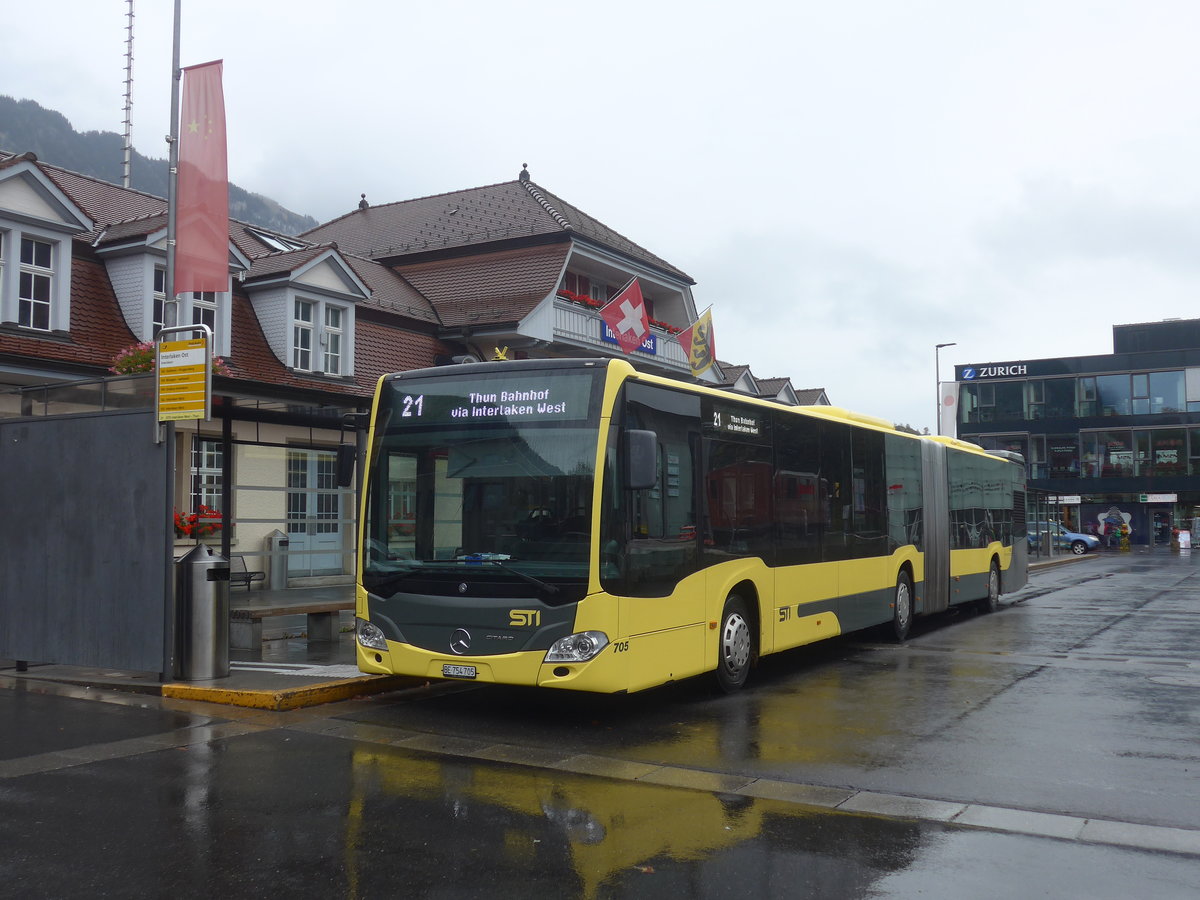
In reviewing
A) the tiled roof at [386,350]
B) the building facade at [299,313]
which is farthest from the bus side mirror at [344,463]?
the tiled roof at [386,350]

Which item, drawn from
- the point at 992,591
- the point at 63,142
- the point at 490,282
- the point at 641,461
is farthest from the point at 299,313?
the point at 63,142

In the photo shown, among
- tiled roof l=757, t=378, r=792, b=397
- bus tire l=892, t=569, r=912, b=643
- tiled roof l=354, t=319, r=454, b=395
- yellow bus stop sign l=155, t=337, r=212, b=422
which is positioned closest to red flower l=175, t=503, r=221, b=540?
yellow bus stop sign l=155, t=337, r=212, b=422

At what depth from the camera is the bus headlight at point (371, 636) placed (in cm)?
952

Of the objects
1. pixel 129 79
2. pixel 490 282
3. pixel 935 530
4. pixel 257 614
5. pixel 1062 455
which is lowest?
pixel 257 614

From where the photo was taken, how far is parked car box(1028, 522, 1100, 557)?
5359cm

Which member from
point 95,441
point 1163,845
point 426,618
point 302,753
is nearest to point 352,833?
point 302,753

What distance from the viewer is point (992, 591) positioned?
21031 mm

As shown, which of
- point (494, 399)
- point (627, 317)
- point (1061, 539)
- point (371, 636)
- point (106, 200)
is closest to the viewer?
point (494, 399)

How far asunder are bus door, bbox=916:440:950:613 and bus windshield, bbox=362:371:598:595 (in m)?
9.04

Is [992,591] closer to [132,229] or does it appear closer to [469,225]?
[132,229]

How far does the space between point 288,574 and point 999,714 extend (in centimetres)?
976

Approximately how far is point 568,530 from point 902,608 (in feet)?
27.4

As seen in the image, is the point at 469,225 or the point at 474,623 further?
the point at 469,225

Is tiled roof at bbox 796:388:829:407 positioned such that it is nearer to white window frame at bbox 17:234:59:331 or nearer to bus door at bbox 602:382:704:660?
white window frame at bbox 17:234:59:331
